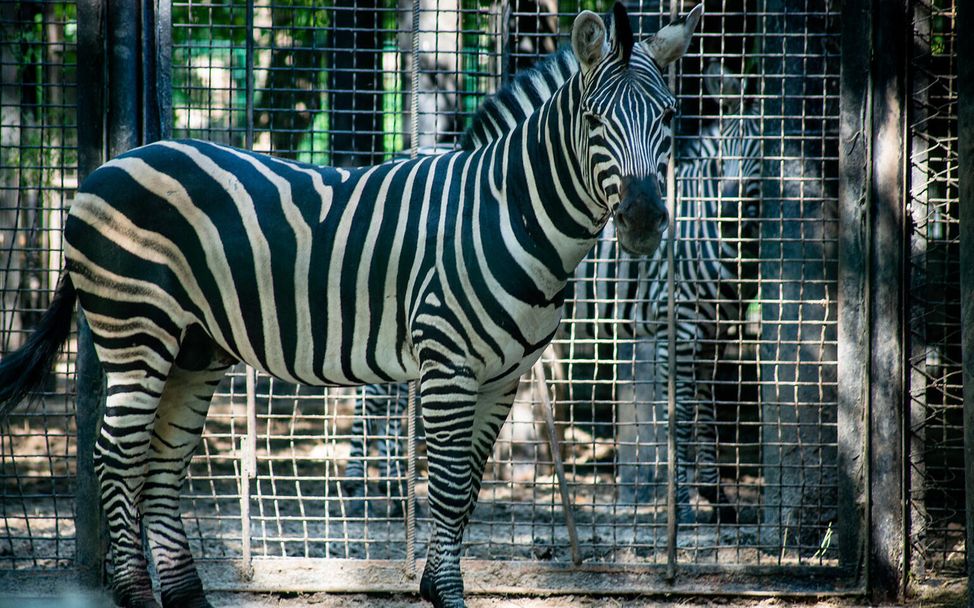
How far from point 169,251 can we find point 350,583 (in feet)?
7.36

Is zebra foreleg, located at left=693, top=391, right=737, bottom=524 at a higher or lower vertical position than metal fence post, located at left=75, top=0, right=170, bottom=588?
lower

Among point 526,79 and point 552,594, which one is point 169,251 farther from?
point 552,594

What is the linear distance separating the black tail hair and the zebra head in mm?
2804

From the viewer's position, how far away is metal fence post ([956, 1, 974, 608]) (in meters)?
4.17

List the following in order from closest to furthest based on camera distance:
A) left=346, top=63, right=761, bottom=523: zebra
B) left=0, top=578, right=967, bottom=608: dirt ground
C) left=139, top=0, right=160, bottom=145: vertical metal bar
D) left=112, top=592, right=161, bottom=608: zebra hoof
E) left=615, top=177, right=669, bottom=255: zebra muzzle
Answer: left=615, top=177, right=669, bottom=255: zebra muzzle
left=112, top=592, right=161, bottom=608: zebra hoof
left=0, top=578, right=967, bottom=608: dirt ground
left=139, top=0, right=160, bottom=145: vertical metal bar
left=346, top=63, right=761, bottom=523: zebra

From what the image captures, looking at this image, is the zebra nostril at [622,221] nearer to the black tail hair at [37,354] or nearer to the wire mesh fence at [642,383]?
the wire mesh fence at [642,383]

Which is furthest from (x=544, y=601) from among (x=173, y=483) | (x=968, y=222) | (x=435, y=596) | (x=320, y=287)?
(x=968, y=222)

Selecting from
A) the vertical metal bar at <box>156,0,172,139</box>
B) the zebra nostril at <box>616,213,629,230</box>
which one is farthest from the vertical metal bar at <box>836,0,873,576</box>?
the vertical metal bar at <box>156,0,172,139</box>

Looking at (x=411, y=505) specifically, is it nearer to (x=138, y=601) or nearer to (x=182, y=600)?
(x=182, y=600)

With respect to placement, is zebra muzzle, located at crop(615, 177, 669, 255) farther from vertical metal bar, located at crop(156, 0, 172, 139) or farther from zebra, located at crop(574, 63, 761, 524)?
zebra, located at crop(574, 63, 761, 524)

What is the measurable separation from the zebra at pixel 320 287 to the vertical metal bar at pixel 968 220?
1205 mm

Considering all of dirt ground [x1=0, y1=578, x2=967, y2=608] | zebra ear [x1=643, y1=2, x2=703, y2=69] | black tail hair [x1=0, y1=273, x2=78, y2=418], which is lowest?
dirt ground [x1=0, y1=578, x2=967, y2=608]

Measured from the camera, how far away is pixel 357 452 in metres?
7.93

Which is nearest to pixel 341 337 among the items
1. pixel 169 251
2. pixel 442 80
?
pixel 169 251
